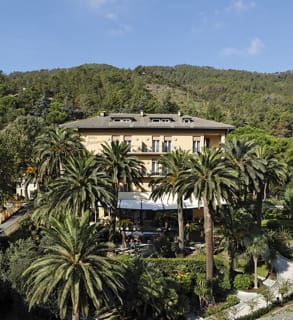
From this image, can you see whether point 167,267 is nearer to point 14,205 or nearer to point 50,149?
point 50,149

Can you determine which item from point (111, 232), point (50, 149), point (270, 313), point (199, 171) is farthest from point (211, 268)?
point (50, 149)

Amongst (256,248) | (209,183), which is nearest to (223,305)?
(256,248)

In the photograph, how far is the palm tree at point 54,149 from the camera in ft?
129

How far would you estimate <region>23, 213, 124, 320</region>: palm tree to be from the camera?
64.8 feet

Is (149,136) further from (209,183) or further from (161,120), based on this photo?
(209,183)

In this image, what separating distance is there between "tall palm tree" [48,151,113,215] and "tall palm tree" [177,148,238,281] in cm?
657

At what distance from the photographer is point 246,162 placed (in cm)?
3619

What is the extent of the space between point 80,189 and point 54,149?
11.3 metres

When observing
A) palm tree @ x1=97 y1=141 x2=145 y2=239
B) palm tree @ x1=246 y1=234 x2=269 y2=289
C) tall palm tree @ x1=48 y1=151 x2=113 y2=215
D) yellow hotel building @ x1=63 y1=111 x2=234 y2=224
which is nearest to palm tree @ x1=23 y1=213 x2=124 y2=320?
tall palm tree @ x1=48 y1=151 x2=113 y2=215

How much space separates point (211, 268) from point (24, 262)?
45.6 ft

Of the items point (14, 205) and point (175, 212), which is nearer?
point (175, 212)

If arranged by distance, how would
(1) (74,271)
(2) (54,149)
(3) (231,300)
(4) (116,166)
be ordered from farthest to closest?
(2) (54,149) → (4) (116,166) → (3) (231,300) → (1) (74,271)

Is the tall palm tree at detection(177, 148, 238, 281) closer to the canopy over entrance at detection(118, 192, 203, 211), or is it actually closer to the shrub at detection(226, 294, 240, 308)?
the shrub at detection(226, 294, 240, 308)

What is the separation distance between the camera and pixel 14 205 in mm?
47844
